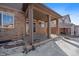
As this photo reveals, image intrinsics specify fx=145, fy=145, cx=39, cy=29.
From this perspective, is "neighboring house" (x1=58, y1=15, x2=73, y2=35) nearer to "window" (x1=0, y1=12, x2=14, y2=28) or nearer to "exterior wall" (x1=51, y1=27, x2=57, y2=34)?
"exterior wall" (x1=51, y1=27, x2=57, y2=34)

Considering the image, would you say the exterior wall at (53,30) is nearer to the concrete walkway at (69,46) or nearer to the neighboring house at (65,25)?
the neighboring house at (65,25)

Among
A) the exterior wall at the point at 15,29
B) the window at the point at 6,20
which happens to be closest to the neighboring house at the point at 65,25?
the exterior wall at the point at 15,29

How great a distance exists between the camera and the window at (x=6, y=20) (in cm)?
532

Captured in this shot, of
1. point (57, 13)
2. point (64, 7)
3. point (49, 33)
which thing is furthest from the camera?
point (49, 33)

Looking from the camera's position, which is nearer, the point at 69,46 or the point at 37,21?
the point at 69,46

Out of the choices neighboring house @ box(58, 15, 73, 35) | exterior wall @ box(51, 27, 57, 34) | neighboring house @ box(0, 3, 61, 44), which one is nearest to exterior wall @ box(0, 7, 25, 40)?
neighboring house @ box(0, 3, 61, 44)

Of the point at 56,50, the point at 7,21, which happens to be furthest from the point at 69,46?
the point at 7,21

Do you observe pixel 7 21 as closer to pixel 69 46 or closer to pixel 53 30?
pixel 53 30

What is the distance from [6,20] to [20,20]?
0.76m

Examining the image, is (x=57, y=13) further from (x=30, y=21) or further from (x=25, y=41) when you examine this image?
(x=25, y=41)

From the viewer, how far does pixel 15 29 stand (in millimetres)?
5770

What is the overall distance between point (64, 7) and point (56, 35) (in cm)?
97

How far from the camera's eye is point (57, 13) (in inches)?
185

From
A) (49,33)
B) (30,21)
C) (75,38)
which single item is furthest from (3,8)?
(75,38)
